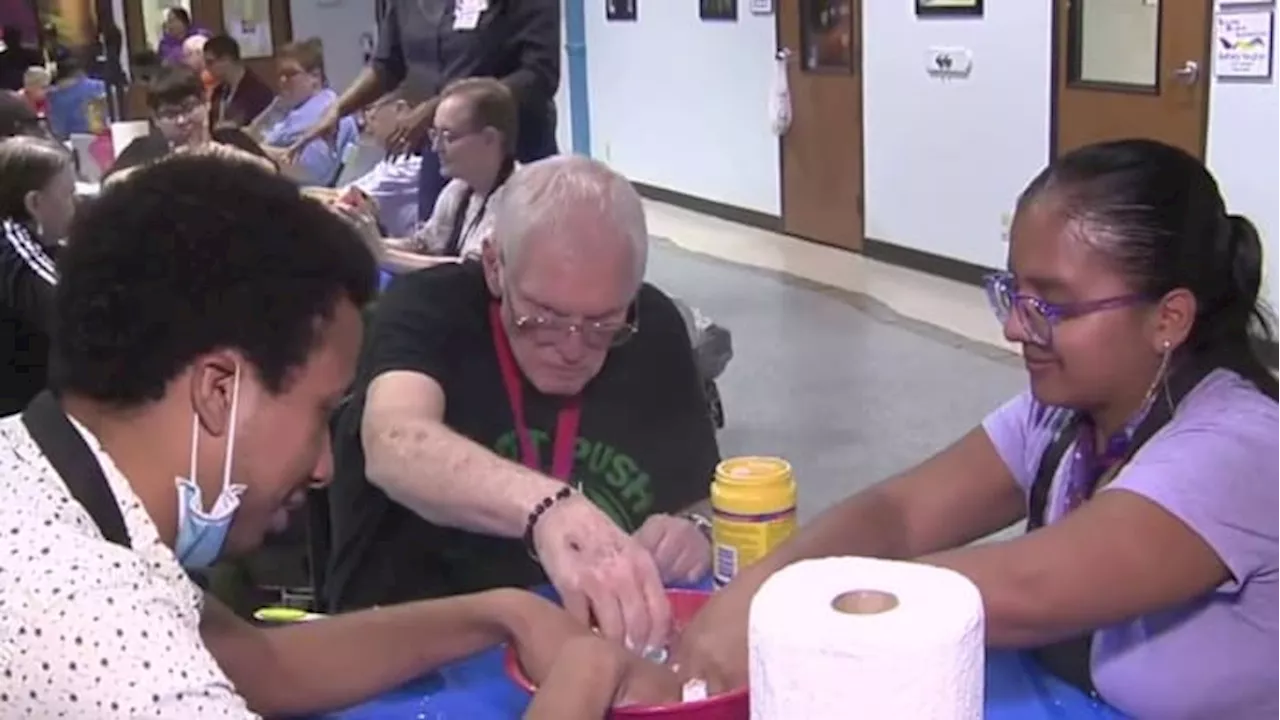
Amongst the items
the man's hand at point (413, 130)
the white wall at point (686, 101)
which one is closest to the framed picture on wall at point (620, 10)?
the white wall at point (686, 101)

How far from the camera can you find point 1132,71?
5.96 metres

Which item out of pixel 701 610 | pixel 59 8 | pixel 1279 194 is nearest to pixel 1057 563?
pixel 701 610

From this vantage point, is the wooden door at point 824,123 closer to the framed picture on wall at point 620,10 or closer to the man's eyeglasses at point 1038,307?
the framed picture on wall at point 620,10

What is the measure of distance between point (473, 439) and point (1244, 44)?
13.9ft

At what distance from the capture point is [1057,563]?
54.7 inches

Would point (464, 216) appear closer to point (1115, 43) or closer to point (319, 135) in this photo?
point (319, 135)

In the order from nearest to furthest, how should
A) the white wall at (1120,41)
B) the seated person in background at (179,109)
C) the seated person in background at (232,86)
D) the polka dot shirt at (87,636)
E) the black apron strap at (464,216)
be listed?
the polka dot shirt at (87,636) → the black apron strap at (464,216) → the seated person in background at (179,109) → the white wall at (1120,41) → the seated person in background at (232,86)

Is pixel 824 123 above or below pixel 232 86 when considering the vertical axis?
below

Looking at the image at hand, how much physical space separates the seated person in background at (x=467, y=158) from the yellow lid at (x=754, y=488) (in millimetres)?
2121

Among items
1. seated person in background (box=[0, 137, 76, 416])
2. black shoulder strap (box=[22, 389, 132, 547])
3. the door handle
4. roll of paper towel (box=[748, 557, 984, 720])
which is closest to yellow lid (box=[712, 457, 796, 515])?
black shoulder strap (box=[22, 389, 132, 547])

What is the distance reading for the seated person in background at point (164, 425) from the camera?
975mm

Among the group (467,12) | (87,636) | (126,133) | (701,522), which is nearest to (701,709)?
(87,636)

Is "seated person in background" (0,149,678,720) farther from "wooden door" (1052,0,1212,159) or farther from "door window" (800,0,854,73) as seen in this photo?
"door window" (800,0,854,73)

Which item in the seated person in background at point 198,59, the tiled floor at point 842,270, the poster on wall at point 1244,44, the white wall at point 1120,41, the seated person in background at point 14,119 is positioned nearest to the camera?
the seated person in background at point 14,119
